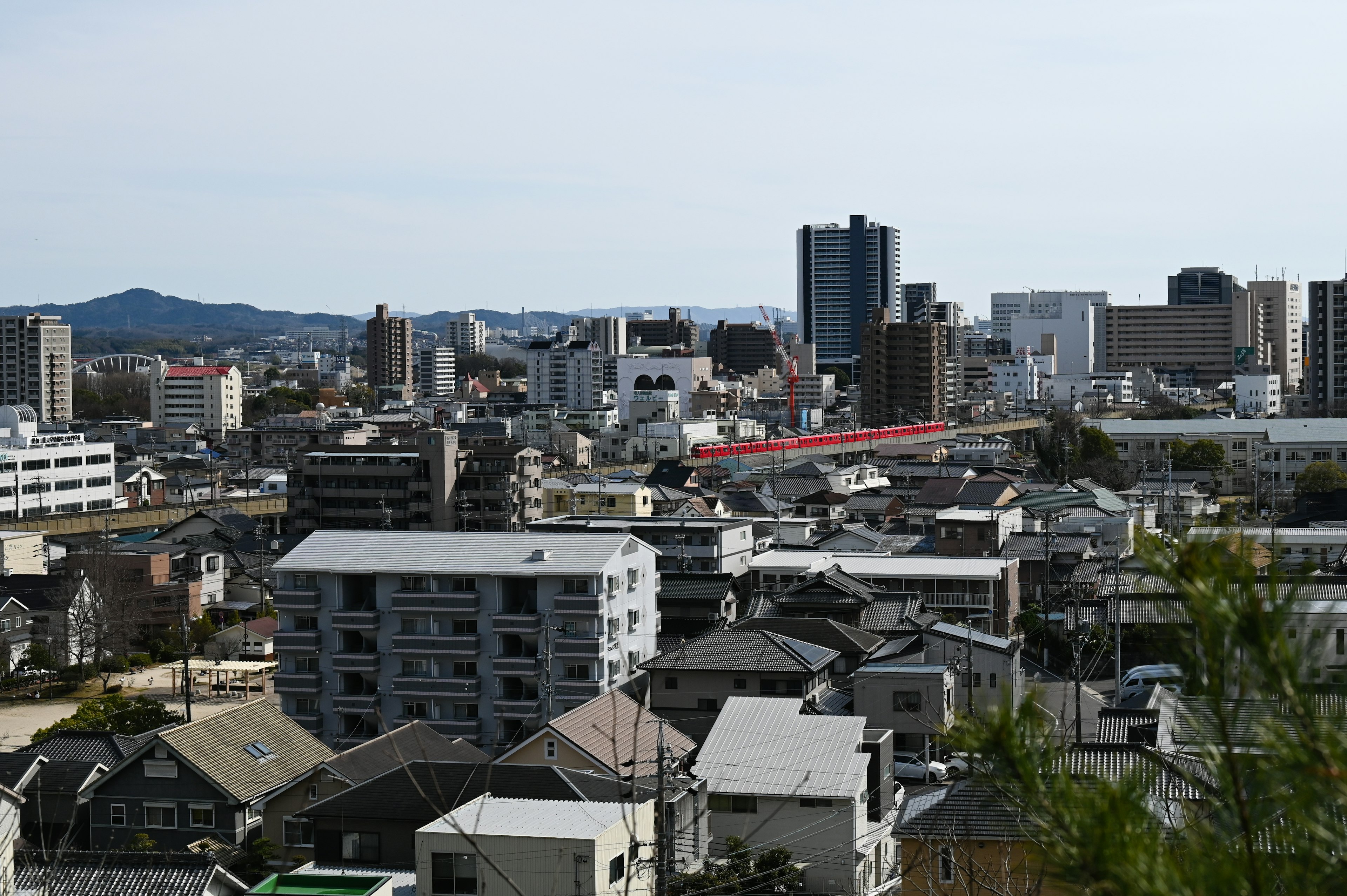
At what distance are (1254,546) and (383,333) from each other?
49.8 metres

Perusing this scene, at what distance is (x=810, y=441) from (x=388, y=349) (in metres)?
25.1

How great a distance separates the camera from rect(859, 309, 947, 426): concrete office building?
33219 mm

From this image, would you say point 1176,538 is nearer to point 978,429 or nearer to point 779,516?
point 779,516

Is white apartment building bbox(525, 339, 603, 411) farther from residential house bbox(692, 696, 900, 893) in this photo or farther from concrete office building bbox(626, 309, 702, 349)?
residential house bbox(692, 696, 900, 893)

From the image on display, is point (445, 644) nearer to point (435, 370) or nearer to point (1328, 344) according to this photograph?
point (1328, 344)

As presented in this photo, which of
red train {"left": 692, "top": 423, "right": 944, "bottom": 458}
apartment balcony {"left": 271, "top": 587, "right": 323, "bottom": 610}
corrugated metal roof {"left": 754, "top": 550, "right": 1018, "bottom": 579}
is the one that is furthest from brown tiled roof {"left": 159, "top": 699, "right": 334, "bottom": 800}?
red train {"left": 692, "top": 423, "right": 944, "bottom": 458}

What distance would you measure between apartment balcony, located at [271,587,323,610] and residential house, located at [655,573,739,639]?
2899 mm

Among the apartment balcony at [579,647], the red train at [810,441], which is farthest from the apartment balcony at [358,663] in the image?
the red train at [810,441]

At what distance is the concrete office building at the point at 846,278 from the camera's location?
175 feet

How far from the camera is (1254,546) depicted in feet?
2.24

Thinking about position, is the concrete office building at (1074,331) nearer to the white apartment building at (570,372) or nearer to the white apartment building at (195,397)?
the white apartment building at (570,372)

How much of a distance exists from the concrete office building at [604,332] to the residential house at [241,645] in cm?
3987

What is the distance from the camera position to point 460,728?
28.9ft

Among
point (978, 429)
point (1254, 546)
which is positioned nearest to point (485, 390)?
point (978, 429)
